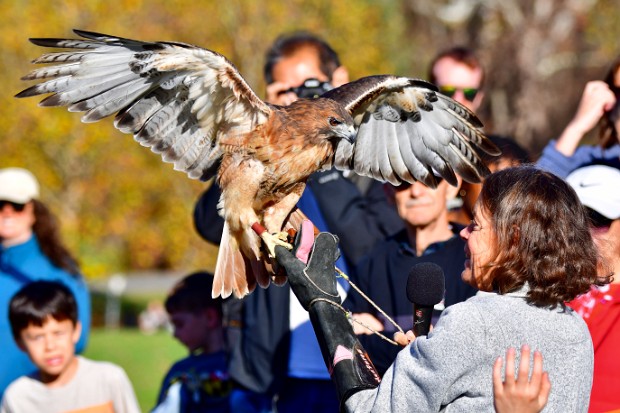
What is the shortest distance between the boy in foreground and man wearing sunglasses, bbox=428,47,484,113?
2.65 metres

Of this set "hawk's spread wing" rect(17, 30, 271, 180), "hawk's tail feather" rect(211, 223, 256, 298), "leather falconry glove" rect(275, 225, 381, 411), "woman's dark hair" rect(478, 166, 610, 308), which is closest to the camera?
"woman's dark hair" rect(478, 166, 610, 308)

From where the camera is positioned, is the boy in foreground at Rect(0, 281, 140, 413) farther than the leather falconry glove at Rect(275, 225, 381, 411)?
Yes

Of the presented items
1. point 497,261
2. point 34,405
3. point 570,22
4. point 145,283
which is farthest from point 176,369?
point 145,283

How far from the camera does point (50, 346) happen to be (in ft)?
17.1

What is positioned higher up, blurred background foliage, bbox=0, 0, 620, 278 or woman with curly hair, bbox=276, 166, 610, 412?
blurred background foliage, bbox=0, 0, 620, 278

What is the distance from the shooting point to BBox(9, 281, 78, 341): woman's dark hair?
530cm

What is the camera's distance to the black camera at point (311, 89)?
18.3 feet

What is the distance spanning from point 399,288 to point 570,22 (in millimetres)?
23175

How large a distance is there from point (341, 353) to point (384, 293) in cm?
155

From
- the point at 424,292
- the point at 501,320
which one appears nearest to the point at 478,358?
the point at 501,320

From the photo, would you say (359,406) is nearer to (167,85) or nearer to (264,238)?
(264,238)

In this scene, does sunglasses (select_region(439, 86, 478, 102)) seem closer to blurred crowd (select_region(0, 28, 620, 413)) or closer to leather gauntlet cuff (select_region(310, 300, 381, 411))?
blurred crowd (select_region(0, 28, 620, 413))

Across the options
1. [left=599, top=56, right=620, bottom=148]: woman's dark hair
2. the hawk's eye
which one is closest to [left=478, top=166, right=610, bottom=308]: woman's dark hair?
the hawk's eye

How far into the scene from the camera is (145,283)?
3019cm
